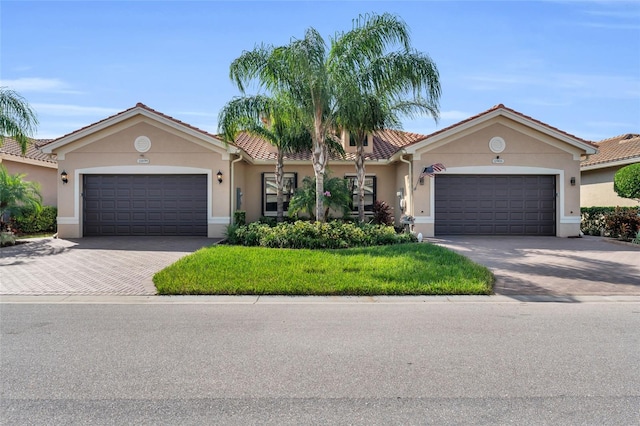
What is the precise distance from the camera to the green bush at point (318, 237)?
1308cm

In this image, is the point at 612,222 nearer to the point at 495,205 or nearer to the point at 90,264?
the point at 495,205

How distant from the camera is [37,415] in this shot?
344 centimetres

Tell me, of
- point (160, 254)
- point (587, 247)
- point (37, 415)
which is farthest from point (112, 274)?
point (587, 247)

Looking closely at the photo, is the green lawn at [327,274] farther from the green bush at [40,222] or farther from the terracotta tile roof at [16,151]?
the terracotta tile roof at [16,151]

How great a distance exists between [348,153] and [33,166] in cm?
1495

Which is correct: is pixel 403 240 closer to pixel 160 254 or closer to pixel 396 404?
pixel 160 254

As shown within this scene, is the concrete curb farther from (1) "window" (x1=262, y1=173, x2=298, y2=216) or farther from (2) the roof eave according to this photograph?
(2) the roof eave

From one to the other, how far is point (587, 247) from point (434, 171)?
5.46 meters

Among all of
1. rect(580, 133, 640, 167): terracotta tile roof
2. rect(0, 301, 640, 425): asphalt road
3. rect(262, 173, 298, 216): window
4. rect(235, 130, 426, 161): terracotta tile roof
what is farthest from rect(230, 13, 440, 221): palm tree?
rect(580, 133, 640, 167): terracotta tile roof

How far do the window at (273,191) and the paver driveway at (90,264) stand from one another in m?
4.16

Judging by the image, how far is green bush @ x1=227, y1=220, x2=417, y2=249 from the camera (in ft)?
42.9

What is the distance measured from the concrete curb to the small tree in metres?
8.98

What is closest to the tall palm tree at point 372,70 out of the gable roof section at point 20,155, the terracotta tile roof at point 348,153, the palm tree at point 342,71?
the palm tree at point 342,71

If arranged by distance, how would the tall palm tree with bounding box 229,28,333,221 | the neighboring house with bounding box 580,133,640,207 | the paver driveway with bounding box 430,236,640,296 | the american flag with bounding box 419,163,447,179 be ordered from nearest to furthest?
the paver driveway with bounding box 430,236,640,296, the tall palm tree with bounding box 229,28,333,221, the american flag with bounding box 419,163,447,179, the neighboring house with bounding box 580,133,640,207
